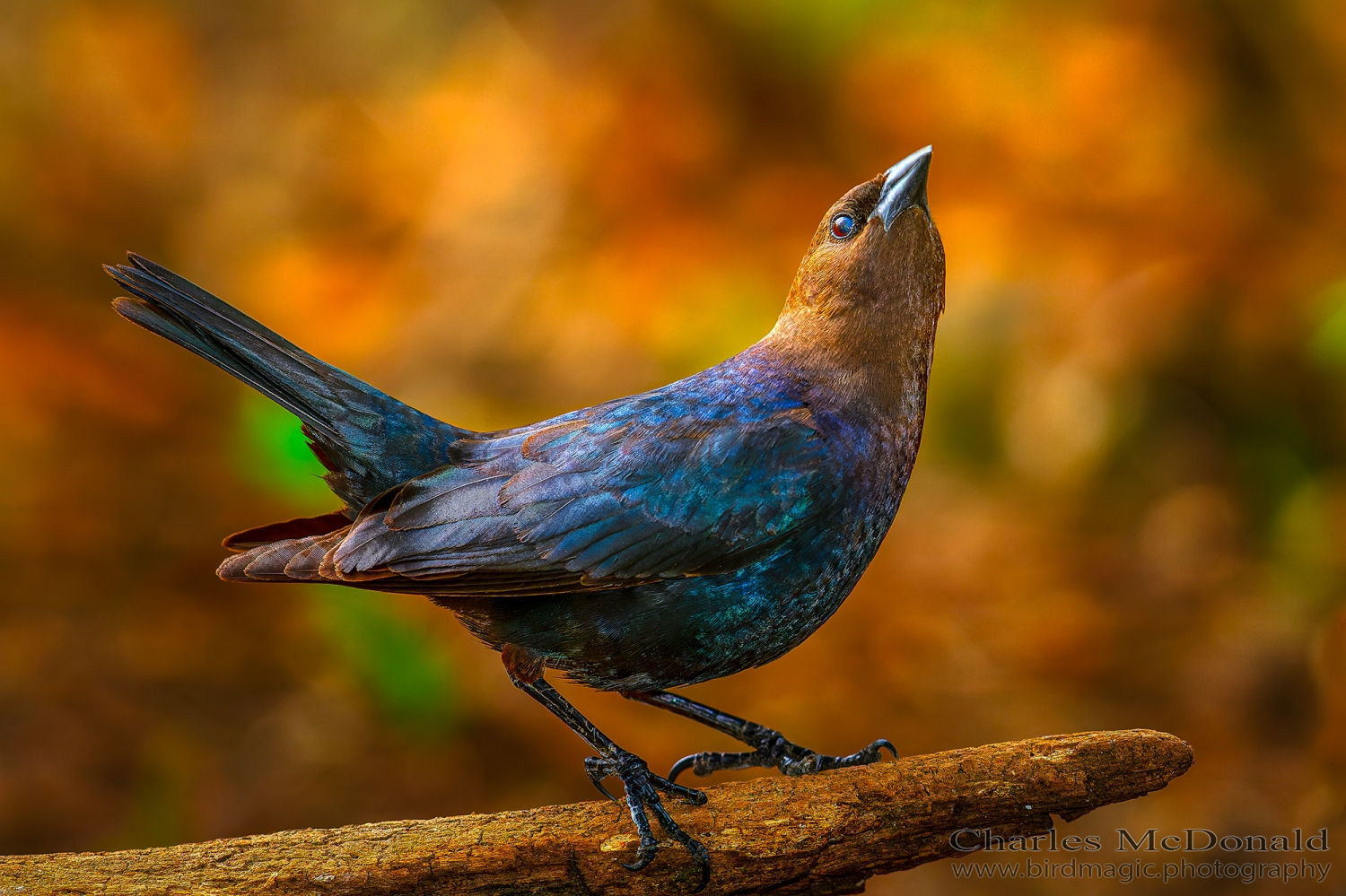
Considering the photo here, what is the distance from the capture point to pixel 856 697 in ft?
18.7

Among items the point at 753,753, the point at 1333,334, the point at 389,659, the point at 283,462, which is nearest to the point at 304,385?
the point at 753,753

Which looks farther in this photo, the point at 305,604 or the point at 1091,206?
the point at 1091,206

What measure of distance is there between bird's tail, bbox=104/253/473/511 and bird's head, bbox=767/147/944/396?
119 centimetres

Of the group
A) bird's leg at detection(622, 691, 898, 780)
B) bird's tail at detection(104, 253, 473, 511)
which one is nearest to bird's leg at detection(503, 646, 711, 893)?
bird's leg at detection(622, 691, 898, 780)

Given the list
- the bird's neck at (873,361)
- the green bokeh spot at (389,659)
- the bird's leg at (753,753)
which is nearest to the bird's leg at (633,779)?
the bird's leg at (753,753)

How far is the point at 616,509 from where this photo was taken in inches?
118

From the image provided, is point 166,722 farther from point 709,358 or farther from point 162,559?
point 709,358

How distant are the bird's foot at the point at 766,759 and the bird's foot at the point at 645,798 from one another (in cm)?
29

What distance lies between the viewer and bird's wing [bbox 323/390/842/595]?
115 inches

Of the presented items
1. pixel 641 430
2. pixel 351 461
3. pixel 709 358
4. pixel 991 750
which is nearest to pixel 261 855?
pixel 351 461

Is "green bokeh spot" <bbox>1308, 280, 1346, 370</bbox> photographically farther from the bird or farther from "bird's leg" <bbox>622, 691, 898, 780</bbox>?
"bird's leg" <bbox>622, 691, 898, 780</bbox>

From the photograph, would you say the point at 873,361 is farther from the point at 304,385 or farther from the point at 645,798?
the point at 304,385

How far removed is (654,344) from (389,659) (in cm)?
251

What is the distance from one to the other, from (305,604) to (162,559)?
132cm
